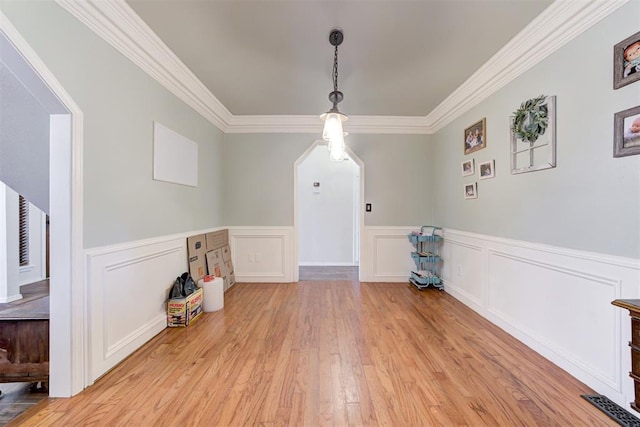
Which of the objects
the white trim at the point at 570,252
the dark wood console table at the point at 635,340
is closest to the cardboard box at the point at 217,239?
the white trim at the point at 570,252

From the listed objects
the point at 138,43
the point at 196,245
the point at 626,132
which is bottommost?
the point at 196,245

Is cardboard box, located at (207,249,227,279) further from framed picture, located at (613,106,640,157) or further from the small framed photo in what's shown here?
framed picture, located at (613,106,640,157)

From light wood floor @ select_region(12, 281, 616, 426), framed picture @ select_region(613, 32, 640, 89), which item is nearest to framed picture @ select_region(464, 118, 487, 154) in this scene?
framed picture @ select_region(613, 32, 640, 89)

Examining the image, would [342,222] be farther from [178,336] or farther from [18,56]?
[18,56]

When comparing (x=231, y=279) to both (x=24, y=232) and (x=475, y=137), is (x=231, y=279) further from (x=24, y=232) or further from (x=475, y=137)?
(x=475, y=137)

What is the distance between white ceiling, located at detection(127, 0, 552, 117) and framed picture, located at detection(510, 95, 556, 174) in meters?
0.54

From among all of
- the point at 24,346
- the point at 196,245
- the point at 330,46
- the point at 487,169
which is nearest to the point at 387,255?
the point at 487,169

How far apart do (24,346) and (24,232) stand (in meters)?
2.83

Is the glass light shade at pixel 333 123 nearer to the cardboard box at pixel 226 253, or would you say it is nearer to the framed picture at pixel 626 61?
the framed picture at pixel 626 61

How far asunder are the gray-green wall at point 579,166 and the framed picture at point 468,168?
41cm

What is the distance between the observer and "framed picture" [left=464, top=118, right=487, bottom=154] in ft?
9.34

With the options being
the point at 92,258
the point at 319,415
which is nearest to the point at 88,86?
the point at 92,258

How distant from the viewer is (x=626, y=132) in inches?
58.4

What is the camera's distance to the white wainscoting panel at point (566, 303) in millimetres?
1527
